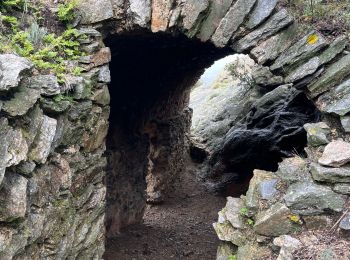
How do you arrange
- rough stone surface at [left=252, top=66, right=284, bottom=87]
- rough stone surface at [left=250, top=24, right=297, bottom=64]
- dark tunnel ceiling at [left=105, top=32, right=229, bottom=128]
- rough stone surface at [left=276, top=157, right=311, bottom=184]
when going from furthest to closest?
rough stone surface at [left=252, top=66, right=284, bottom=87]
dark tunnel ceiling at [left=105, top=32, right=229, bottom=128]
rough stone surface at [left=250, top=24, right=297, bottom=64]
rough stone surface at [left=276, top=157, right=311, bottom=184]

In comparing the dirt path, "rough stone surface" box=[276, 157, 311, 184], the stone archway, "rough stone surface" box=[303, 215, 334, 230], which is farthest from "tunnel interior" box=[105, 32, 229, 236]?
"rough stone surface" box=[303, 215, 334, 230]

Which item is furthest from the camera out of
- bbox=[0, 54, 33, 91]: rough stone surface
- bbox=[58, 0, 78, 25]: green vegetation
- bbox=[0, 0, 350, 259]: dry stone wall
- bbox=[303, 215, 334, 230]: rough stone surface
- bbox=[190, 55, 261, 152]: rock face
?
bbox=[190, 55, 261, 152]: rock face

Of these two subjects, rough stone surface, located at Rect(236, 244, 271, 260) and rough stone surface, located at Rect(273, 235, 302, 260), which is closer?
rough stone surface, located at Rect(273, 235, 302, 260)

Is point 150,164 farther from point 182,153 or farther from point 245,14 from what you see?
point 245,14

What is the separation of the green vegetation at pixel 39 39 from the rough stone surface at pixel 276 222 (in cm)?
233

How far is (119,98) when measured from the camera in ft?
23.5

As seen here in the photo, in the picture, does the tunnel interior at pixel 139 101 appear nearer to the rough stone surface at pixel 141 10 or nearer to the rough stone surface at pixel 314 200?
the rough stone surface at pixel 141 10

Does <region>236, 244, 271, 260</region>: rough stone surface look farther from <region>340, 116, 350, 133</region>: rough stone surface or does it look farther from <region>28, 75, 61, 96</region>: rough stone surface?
<region>28, 75, 61, 96</region>: rough stone surface

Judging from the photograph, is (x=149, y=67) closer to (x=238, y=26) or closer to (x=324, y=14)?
(x=238, y=26)

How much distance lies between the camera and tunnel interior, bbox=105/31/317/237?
22.7 feet

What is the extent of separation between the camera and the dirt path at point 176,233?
23.0ft

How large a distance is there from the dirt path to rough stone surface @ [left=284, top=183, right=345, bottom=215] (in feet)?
11.7

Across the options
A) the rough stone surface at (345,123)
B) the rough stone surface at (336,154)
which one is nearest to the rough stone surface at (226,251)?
the rough stone surface at (336,154)

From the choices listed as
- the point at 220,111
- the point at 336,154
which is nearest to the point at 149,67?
the point at 336,154
